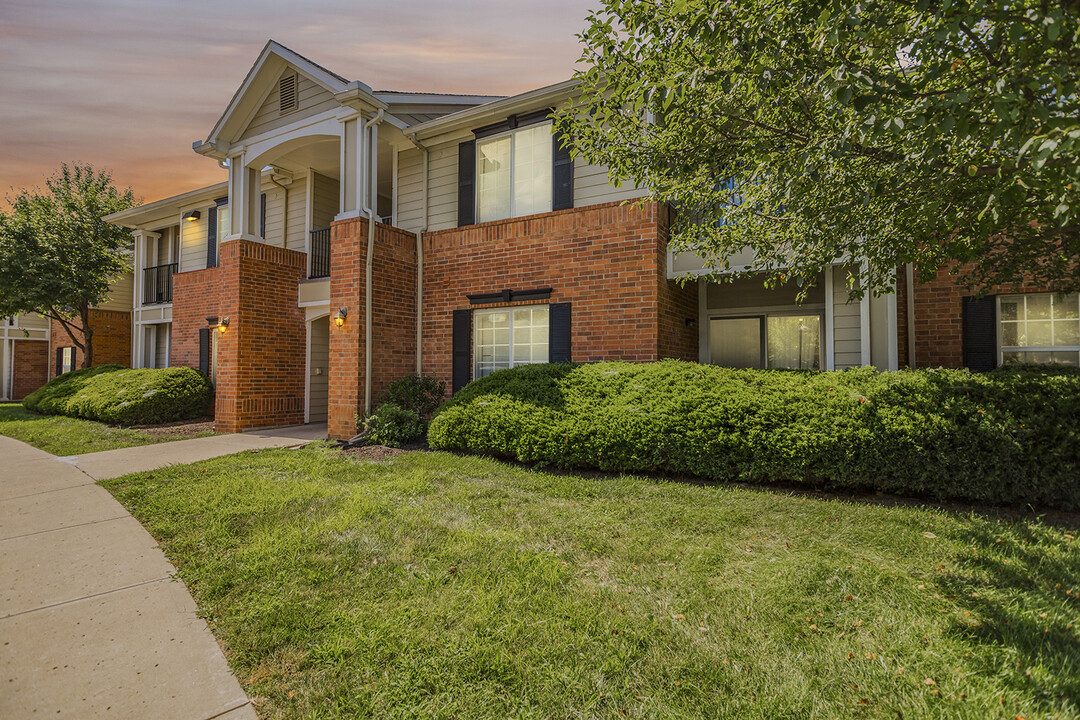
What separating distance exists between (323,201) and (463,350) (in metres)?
6.31

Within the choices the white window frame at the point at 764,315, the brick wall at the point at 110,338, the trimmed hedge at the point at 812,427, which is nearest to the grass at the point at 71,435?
the trimmed hedge at the point at 812,427

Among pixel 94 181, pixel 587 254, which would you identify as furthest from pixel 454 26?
pixel 94 181

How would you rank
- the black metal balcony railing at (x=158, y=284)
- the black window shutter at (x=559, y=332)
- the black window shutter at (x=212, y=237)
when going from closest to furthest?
the black window shutter at (x=559, y=332) < the black window shutter at (x=212, y=237) < the black metal balcony railing at (x=158, y=284)

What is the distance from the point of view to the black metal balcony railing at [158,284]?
1572 cm

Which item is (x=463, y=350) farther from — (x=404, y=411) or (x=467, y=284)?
(x=404, y=411)

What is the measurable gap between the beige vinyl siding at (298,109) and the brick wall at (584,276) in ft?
11.6

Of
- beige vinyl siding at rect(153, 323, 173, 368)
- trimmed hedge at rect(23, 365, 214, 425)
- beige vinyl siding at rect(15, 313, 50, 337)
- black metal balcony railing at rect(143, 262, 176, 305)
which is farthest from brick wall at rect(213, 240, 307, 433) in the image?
beige vinyl siding at rect(15, 313, 50, 337)

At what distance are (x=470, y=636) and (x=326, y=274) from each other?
35.3ft

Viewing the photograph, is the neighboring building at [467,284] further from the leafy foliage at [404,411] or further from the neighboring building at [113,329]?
the neighboring building at [113,329]

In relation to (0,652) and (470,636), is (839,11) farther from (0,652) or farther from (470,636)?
(0,652)

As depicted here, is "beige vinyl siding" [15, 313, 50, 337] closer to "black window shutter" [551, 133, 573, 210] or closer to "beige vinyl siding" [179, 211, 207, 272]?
"beige vinyl siding" [179, 211, 207, 272]

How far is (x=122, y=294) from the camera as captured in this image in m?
20.0

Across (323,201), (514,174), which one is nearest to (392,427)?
(514,174)

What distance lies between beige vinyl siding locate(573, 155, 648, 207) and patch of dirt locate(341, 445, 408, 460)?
528 cm
